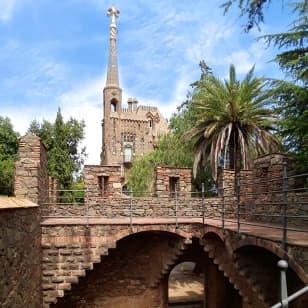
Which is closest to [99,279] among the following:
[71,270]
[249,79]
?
[71,270]

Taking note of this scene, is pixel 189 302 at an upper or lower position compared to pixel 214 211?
lower

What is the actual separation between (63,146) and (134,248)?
12117mm

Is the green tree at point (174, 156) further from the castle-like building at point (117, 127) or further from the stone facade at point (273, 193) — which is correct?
the castle-like building at point (117, 127)

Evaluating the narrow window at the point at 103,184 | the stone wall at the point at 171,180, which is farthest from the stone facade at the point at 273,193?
the narrow window at the point at 103,184

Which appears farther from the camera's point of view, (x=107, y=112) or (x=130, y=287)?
(x=107, y=112)

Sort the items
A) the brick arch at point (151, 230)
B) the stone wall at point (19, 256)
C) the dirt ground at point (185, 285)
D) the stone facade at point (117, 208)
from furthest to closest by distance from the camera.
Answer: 1. the dirt ground at point (185, 285)
2. the stone facade at point (117, 208)
3. the brick arch at point (151, 230)
4. the stone wall at point (19, 256)

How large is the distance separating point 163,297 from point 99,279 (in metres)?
1.91

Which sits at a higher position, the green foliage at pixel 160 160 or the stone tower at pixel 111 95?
the stone tower at pixel 111 95

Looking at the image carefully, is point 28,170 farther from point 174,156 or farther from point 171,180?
point 174,156

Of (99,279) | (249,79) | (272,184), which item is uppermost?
(249,79)

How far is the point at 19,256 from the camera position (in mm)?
5027

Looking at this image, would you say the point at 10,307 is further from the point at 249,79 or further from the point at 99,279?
the point at 249,79

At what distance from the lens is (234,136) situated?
13266mm

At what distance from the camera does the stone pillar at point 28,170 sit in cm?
714
